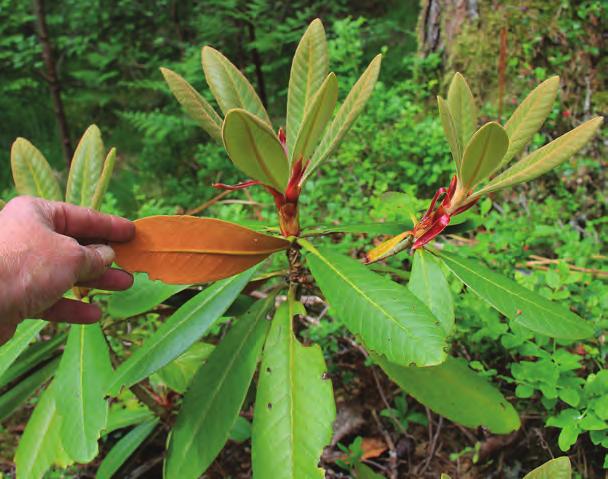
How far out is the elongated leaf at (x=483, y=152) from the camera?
69cm

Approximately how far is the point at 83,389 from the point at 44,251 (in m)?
0.31

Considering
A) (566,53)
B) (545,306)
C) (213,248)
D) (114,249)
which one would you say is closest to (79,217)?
(114,249)

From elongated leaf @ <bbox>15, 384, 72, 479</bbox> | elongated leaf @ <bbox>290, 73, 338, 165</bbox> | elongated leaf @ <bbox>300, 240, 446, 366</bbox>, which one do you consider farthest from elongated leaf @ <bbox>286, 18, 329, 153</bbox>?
elongated leaf @ <bbox>15, 384, 72, 479</bbox>

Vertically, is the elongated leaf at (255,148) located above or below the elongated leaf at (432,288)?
above

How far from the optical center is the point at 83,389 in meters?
0.87

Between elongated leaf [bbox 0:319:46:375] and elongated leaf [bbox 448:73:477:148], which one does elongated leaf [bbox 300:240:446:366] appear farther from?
elongated leaf [bbox 0:319:46:375]

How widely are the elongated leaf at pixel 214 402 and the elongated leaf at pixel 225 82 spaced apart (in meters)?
0.41

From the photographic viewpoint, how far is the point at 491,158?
29.0 inches

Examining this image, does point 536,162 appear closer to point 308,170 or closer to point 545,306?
point 545,306

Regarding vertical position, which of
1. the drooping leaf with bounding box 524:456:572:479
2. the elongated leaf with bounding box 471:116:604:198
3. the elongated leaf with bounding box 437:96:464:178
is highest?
the elongated leaf with bounding box 437:96:464:178

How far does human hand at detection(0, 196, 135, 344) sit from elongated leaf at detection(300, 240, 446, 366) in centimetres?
33

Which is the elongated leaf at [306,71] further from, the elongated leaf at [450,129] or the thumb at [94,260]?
the thumb at [94,260]

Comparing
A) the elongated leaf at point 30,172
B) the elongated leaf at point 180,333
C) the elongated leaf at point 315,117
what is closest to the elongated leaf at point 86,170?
the elongated leaf at point 30,172

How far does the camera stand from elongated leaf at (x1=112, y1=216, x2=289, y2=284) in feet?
2.47
